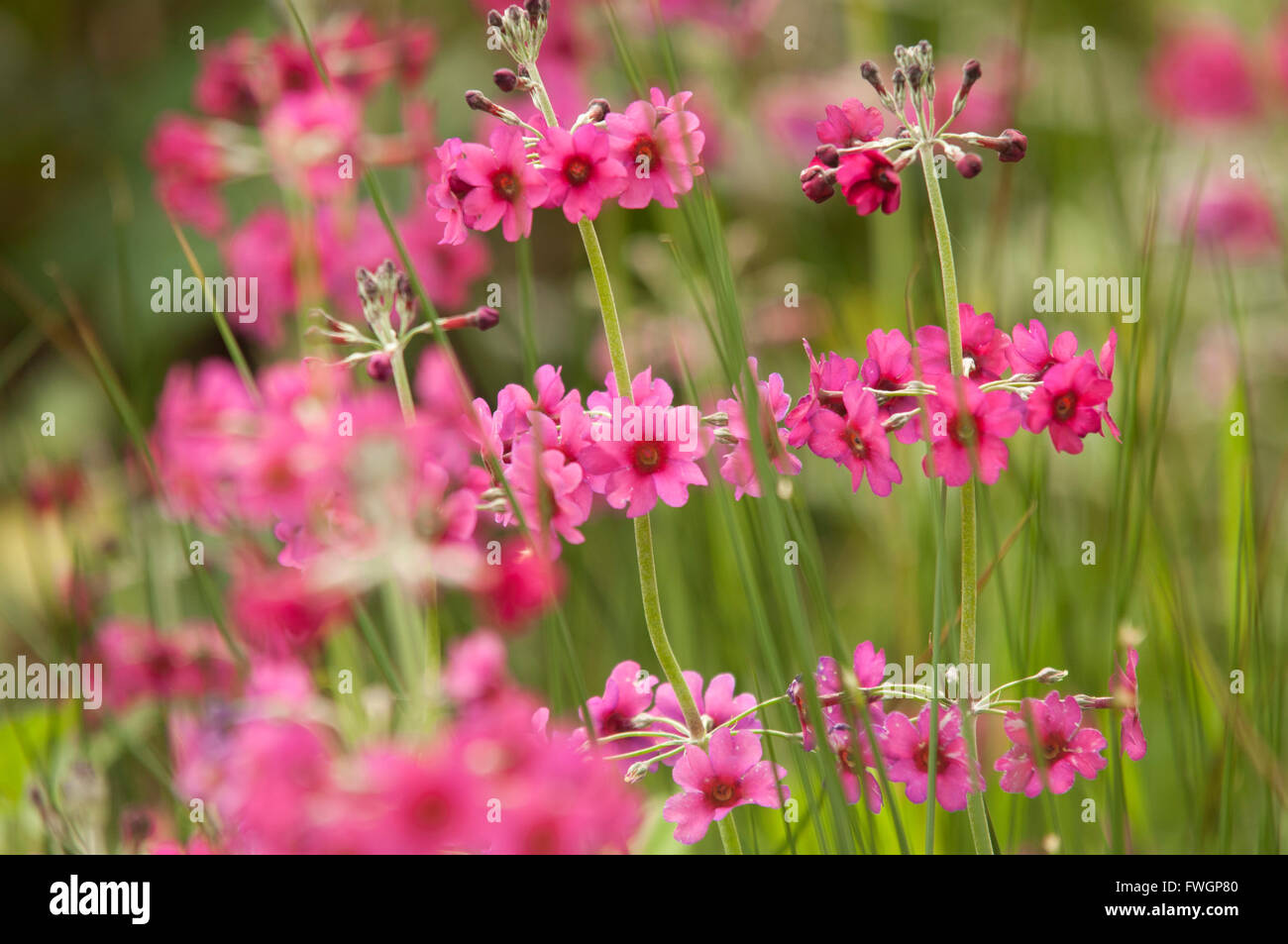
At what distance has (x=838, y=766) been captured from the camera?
1.97 feet

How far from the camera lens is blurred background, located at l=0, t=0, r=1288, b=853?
825mm

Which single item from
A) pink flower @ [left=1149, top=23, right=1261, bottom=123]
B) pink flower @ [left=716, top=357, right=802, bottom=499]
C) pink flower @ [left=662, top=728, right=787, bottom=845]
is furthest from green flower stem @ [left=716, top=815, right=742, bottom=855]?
pink flower @ [left=1149, top=23, right=1261, bottom=123]

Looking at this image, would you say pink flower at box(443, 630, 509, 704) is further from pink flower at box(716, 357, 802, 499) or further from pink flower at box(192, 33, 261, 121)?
pink flower at box(192, 33, 261, 121)

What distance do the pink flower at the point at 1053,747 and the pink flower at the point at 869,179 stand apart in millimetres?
272

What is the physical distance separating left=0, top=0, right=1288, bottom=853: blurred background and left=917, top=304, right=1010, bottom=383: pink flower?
2.8 inches

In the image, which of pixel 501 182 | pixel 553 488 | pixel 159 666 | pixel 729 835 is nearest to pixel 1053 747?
pixel 729 835

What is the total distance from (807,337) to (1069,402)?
4.79ft

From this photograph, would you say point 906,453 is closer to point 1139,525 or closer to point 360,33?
point 1139,525

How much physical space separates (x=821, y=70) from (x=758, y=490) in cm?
245

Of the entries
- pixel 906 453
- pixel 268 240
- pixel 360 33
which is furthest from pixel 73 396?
pixel 906 453

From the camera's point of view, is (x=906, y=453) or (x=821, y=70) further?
(x=821, y=70)

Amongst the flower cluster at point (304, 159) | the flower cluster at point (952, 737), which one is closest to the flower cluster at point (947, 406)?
the flower cluster at point (952, 737)

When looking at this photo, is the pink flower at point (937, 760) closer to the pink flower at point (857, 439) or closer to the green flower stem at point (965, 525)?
the green flower stem at point (965, 525)
